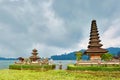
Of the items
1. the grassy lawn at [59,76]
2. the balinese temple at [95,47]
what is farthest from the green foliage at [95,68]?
the balinese temple at [95,47]

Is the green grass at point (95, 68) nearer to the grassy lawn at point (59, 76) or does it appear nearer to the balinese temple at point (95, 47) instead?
the grassy lawn at point (59, 76)

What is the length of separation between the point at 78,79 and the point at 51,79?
3.61 metres

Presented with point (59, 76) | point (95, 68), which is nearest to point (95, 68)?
point (95, 68)

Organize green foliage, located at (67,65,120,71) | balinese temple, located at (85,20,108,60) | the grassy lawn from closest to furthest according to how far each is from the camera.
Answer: the grassy lawn
green foliage, located at (67,65,120,71)
balinese temple, located at (85,20,108,60)

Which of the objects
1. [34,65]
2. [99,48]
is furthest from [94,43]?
[34,65]

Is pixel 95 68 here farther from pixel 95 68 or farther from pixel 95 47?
pixel 95 47

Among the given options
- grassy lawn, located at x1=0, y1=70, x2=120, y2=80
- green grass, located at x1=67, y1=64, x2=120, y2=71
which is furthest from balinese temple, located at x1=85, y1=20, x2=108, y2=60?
grassy lawn, located at x1=0, y1=70, x2=120, y2=80

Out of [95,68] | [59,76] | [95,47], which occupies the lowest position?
[59,76]

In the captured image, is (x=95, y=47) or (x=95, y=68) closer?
(x=95, y=68)

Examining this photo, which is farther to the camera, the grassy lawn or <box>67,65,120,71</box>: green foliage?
<box>67,65,120,71</box>: green foliage

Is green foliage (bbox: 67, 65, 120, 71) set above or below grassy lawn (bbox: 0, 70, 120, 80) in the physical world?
above

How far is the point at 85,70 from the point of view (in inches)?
2035

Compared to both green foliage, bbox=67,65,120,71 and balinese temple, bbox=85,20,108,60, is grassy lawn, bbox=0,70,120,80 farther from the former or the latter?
balinese temple, bbox=85,20,108,60

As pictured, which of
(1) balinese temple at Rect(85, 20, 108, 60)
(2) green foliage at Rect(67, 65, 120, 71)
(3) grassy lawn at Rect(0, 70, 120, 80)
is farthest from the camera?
(1) balinese temple at Rect(85, 20, 108, 60)
